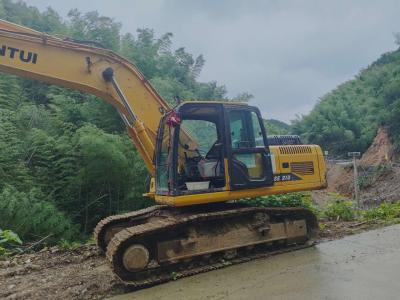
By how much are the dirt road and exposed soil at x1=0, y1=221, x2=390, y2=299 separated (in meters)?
0.42

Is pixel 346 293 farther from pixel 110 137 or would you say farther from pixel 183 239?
pixel 110 137

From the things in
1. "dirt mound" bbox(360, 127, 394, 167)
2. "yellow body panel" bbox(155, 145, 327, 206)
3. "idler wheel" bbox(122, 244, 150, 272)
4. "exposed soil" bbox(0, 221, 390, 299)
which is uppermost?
"dirt mound" bbox(360, 127, 394, 167)

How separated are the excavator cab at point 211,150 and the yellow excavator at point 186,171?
1 centimetres

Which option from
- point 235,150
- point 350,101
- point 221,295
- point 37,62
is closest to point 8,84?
point 37,62

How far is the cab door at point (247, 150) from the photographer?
17.2 ft

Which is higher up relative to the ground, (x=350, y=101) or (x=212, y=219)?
(x=350, y=101)

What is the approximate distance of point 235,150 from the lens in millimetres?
5266

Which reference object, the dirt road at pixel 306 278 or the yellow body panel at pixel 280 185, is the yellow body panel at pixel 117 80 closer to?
the yellow body panel at pixel 280 185

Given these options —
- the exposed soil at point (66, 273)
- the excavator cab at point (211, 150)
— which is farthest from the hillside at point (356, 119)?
the excavator cab at point (211, 150)

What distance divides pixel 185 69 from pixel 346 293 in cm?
2035

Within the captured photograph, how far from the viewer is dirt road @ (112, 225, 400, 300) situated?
3.95 metres

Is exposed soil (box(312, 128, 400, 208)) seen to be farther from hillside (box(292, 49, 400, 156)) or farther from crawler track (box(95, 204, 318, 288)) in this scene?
crawler track (box(95, 204, 318, 288))

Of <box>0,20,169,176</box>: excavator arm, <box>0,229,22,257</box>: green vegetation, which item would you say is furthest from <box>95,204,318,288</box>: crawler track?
<box>0,229,22,257</box>: green vegetation

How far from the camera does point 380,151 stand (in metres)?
25.7
